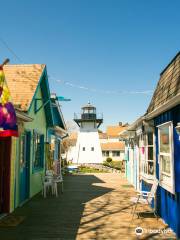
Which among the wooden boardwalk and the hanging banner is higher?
the hanging banner

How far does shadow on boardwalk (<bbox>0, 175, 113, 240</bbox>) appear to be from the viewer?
6193mm

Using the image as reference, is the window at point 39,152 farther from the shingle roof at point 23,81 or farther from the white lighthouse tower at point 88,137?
the white lighthouse tower at point 88,137

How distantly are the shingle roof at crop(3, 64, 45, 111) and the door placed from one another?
171 cm

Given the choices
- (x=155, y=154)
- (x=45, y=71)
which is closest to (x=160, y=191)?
(x=155, y=154)

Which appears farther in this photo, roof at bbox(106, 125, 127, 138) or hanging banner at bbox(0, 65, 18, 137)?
roof at bbox(106, 125, 127, 138)

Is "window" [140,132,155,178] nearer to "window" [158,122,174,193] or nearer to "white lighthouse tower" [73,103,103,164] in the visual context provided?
"window" [158,122,174,193]

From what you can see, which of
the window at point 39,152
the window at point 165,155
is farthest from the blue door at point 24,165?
the window at point 165,155

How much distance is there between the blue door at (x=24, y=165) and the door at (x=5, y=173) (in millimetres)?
1383

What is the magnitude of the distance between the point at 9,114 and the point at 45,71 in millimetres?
7656

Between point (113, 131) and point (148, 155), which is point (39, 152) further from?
point (113, 131)

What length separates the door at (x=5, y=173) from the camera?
8.16m

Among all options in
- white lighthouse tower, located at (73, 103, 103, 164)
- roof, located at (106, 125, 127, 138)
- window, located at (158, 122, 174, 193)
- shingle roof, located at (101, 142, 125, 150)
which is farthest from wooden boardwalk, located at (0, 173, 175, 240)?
roof, located at (106, 125, 127, 138)

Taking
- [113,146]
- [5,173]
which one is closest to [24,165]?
[5,173]

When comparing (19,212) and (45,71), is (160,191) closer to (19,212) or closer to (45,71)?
(19,212)
